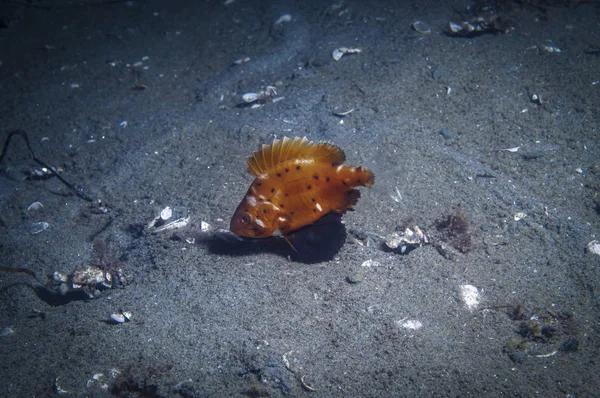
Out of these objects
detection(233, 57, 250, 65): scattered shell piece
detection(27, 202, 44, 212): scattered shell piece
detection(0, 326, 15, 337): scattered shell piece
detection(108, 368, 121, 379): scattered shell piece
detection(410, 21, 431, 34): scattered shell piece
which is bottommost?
detection(0, 326, 15, 337): scattered shell piece

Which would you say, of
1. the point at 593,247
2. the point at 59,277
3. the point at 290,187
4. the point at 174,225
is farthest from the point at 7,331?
the point at 593,247

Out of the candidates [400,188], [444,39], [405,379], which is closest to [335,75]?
[444,39]

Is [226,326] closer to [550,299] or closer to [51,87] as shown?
[550,299]

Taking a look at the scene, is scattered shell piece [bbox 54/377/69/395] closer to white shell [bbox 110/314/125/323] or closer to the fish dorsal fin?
white shell [bbox 110/314/125/323]

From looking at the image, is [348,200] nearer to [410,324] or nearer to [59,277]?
[410,324]

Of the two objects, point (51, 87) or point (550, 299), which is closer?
point (550, 299)

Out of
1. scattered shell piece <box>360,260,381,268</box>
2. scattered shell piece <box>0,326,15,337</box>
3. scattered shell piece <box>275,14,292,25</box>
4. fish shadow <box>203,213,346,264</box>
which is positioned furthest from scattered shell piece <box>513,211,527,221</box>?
scattered shell piece <box>275,14,292,25</box>
